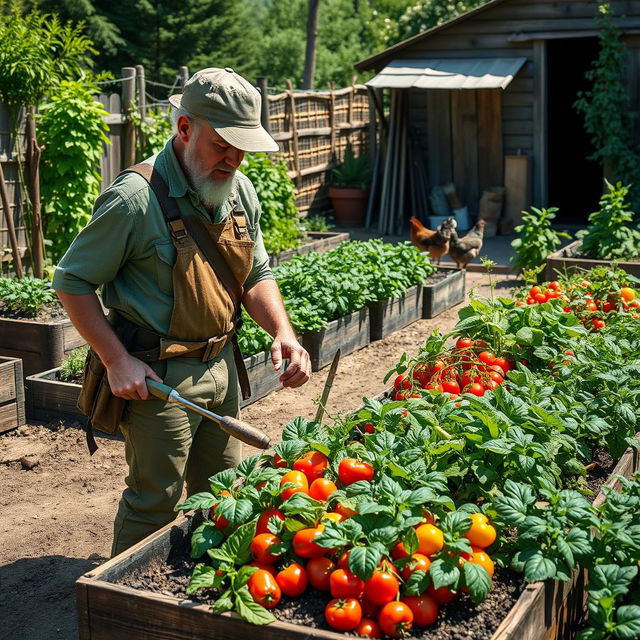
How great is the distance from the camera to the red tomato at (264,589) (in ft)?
A: 8.98

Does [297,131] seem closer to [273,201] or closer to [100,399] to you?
[273,201]

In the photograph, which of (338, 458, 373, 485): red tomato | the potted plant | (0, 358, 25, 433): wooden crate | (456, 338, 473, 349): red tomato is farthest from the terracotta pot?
(338, 458, 373, 485): red tomato

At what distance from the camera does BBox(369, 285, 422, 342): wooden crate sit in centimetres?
861

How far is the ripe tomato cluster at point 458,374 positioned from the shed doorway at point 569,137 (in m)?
12.8

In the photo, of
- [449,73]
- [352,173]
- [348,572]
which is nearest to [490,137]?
[449,73]

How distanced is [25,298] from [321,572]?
5.16 metres

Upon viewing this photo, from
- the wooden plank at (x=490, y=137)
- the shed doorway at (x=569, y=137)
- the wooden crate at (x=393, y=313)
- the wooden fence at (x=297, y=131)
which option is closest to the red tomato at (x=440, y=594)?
the wooden crate at (x=393, y=313)

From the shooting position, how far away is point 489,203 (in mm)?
14844

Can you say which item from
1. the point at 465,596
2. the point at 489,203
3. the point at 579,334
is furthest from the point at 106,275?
the point at 489,203

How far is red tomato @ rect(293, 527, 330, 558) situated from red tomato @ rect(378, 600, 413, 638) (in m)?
0.30

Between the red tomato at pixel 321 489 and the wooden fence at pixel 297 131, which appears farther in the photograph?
the wooden fence at pixel 297 131

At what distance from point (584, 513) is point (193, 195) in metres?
1.78

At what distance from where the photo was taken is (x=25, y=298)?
7.34 m

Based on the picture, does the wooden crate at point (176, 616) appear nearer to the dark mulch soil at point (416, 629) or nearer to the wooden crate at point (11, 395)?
the dark mulch soil at point (416, 629)
